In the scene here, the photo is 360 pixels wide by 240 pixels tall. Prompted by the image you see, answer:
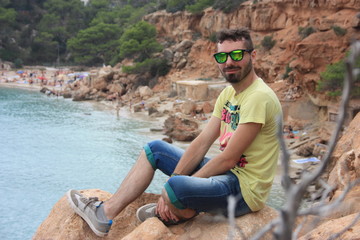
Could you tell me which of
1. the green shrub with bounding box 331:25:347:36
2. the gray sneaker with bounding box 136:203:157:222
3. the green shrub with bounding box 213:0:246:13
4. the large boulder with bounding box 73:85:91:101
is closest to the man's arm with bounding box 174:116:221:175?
the gray sneaker with bounding box 136:203:157:222

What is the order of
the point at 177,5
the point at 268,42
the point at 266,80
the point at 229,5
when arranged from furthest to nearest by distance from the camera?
the point at 177,5
the point at 229,5
the point at 268,42
the point at 266,80

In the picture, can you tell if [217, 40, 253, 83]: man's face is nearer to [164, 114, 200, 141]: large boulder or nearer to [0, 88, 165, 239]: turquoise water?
[0, 88, 165, 239]: turquoise water

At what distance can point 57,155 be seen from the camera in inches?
757

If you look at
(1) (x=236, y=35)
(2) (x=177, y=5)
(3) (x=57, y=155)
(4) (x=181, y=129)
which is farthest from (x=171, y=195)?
(2) (x=177, y=5)

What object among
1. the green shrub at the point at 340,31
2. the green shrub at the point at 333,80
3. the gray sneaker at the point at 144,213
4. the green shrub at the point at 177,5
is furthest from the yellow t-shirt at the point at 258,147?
the green shrub at the point at 177,5

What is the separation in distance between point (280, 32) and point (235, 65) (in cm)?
3002

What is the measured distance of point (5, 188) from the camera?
47.7 ft

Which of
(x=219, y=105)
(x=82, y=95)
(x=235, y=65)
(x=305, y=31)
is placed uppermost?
(x=305, y=31)

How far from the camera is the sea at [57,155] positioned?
12.7 meters

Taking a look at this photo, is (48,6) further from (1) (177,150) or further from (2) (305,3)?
(1) (177,150)

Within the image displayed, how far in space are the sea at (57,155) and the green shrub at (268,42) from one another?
10897 mm

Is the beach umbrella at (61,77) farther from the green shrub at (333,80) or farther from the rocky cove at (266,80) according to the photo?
the green shrub at (333,80)

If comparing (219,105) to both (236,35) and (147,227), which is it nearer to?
(236,35)

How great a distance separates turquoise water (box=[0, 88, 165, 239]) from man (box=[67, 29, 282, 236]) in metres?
7.86
